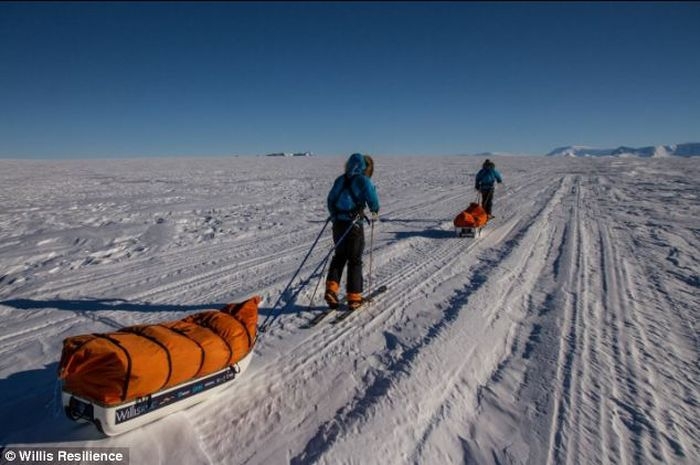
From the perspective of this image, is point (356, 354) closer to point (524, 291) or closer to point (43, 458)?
point (43, 458)

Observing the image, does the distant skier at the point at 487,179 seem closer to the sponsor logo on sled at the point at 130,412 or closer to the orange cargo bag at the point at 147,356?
the orange cargo bag at the point at 147,356

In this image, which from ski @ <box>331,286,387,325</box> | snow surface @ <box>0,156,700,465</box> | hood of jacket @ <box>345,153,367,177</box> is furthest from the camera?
hood of jacket @ <box>345,153,367,177</box>

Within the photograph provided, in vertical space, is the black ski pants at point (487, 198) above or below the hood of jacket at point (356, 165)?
below

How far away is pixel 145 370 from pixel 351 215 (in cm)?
290

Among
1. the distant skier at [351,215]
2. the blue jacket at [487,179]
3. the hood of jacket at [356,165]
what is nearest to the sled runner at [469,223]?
the blue jacket at [487,179]

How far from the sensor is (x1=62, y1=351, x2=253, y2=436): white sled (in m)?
2.56

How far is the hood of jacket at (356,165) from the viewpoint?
486 cm

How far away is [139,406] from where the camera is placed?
2664mm

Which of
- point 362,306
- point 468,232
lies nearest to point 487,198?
point 468,232

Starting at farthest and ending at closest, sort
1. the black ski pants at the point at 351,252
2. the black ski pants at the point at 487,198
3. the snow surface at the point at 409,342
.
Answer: the black ski pants at the point at 487,198, the black ski pants at the point at 351,252, the snow surface at the point at 409,342

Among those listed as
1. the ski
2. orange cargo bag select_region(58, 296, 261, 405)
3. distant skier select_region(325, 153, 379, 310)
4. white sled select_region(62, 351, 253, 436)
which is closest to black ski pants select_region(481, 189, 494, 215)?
the ski

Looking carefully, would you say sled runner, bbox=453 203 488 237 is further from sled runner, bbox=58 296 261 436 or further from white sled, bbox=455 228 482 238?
sled runner, bbox=58 296 261 436

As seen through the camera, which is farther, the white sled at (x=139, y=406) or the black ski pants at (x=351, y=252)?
the black ski pants at (x=351, y=252)

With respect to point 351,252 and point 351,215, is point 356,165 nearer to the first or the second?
point 351,215
